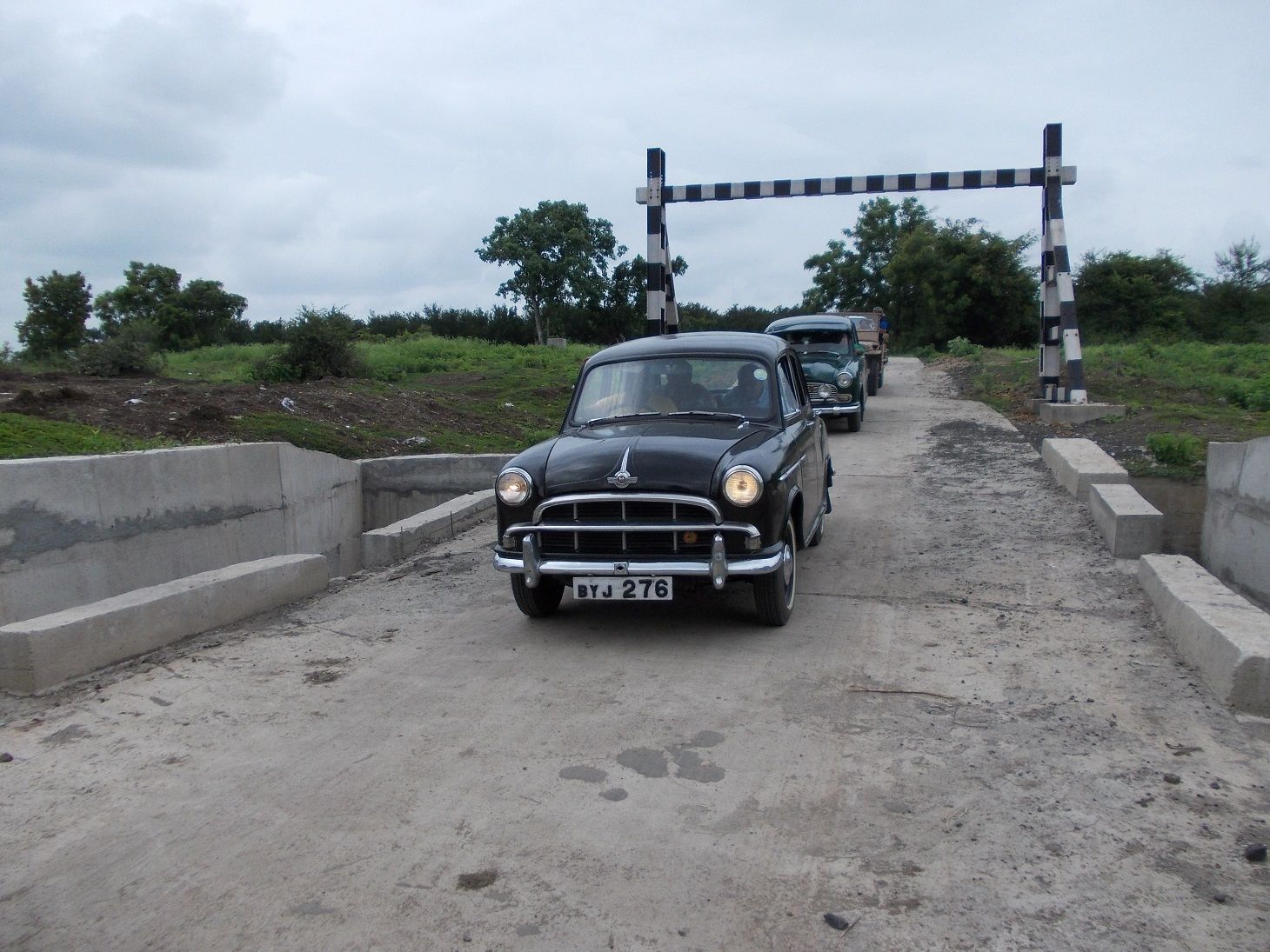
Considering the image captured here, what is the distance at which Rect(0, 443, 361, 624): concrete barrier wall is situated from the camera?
7113 mm

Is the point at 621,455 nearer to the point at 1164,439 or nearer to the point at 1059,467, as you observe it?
the point at 1059,467

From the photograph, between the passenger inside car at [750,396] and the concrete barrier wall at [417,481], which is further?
the concrete barrier wall at [417,481]

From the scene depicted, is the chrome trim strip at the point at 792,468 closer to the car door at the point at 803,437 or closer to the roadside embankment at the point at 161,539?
the car door at the point at 803,437

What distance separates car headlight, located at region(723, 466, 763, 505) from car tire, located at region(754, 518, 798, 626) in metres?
0.43

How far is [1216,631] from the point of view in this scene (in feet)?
16.3

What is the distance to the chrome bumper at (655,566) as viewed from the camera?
224 inches

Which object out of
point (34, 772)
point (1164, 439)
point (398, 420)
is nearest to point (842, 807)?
point (34, 772)

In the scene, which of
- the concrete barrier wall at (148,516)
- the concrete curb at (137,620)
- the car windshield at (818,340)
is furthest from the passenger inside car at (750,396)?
the car windshield at (818,340)

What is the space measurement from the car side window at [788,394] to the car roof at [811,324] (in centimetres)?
913

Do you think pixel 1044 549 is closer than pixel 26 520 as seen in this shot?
No

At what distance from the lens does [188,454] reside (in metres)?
9.12

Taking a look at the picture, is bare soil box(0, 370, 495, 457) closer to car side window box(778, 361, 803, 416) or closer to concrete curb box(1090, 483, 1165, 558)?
car side window box(778, 361, 803, 416)

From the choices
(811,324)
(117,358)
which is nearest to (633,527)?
(811,324)

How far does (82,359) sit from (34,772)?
1384 cm
